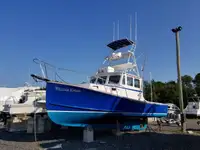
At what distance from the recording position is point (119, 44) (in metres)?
11.9

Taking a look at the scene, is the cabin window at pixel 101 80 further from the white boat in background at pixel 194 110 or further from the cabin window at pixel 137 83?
the white boat in background at pixel 194 110

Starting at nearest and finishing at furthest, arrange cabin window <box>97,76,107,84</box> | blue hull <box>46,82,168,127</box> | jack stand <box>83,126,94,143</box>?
blue hull <box>46,82,168,127</box> < jack stand <box>83,126,94,143</box> < cabin window <box>97,76,107,84</box>

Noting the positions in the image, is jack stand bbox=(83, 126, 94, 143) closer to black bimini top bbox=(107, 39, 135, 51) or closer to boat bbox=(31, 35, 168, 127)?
boat bbox=(31, 35, 168, 127)

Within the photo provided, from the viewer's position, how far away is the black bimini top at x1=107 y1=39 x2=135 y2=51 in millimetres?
11641

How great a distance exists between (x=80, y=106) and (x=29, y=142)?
2599 mm

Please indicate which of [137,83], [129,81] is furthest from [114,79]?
[137,83]

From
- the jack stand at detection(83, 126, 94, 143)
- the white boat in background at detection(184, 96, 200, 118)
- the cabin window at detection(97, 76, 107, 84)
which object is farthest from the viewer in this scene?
the white boat in background at detection(184, 96, 200, 118)

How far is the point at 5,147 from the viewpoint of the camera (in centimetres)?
742

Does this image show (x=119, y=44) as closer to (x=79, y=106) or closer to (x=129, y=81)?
(x=129, y=81)

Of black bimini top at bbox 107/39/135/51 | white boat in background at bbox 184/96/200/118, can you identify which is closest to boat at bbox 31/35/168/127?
black bimini top at bbox 107/39/135/51

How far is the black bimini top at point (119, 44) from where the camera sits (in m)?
11.6

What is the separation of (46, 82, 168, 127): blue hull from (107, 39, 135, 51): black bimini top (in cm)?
380

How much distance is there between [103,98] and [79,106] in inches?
44.2

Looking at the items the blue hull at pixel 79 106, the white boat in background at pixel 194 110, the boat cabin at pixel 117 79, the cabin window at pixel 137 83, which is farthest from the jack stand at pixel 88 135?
the white boat in background at pixel 194 110
